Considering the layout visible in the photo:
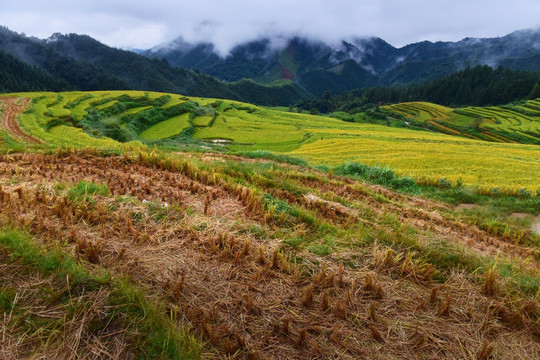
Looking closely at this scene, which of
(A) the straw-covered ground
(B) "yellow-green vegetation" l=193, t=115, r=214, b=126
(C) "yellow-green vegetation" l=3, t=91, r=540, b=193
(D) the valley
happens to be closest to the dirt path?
(C) "yellow-green vegetation" l=3, t=91, r=540, b=193

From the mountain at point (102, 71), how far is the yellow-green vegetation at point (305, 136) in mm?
41897

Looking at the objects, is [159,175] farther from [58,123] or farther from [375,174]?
[58,123]

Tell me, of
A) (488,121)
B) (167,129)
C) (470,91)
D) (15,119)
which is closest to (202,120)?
(167,129)

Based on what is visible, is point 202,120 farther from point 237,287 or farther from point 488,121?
point 488,121

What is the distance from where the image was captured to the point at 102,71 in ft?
319

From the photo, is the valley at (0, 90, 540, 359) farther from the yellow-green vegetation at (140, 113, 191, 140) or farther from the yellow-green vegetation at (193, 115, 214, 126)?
the yellow-green vegetation at (193, 115, 214, 126)

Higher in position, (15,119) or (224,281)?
(15,119)

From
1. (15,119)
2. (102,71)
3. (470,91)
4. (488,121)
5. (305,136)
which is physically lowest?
(305,136)

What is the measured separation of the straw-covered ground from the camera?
1.75 metres

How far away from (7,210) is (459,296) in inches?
180

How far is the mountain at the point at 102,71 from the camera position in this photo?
90312 mm

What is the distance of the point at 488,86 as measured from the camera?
83125 mm

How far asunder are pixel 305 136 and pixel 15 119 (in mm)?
29061

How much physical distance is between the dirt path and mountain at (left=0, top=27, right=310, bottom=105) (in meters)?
37.7
